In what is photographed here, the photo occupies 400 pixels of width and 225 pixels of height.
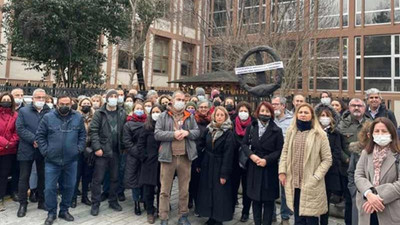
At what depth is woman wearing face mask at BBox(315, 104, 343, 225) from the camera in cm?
455

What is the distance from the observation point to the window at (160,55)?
27.1m

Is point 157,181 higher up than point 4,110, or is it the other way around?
point 4,110

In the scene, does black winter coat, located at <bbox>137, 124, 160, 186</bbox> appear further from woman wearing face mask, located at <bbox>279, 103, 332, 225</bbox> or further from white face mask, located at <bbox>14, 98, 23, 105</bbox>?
white face mask, located at <bbox>14, 98, 23, 105</bbox>

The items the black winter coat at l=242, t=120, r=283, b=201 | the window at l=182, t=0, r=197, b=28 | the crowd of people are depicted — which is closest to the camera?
the crowd of people

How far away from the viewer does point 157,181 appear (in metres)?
5.46

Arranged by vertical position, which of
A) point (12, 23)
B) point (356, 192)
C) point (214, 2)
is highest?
point (214, 2)

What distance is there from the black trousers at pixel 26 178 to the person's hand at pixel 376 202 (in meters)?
5.00

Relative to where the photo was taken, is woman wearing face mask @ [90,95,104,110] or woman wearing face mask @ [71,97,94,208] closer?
woman wearing face mask @ [71,97,94,208]

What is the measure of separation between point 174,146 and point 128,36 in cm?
1086

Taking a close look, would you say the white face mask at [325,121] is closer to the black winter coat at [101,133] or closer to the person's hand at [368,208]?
the person's hand at [368,208]

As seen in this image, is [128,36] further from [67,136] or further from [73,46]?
[67,136]

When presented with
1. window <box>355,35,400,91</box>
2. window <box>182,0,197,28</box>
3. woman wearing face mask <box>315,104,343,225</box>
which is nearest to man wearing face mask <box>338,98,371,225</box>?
woman wearing face mask <box>315,104,343,225</box>

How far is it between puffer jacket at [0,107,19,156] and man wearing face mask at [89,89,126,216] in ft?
4.24

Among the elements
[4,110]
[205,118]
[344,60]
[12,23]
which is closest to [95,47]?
[12,23]
